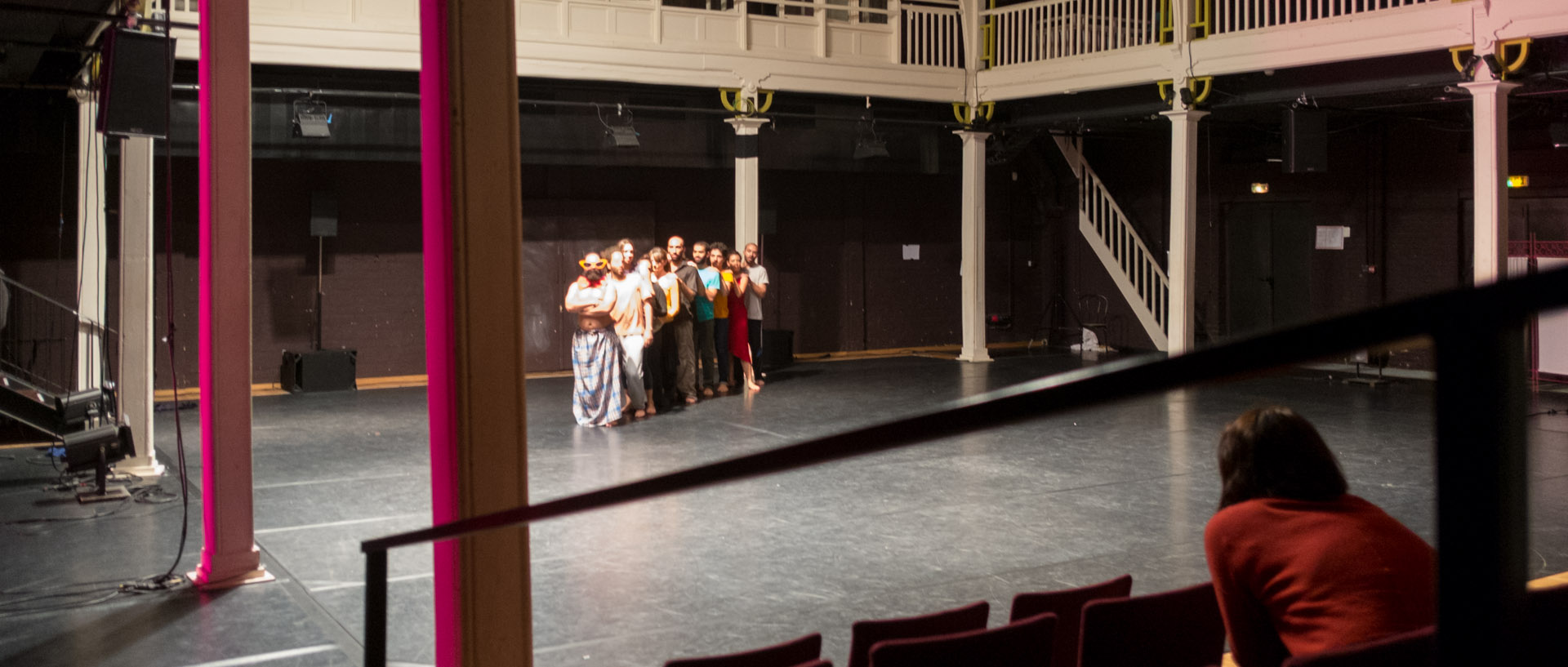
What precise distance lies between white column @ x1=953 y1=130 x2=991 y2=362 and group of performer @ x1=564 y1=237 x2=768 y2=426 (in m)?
3.68

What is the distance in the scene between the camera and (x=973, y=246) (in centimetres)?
1684

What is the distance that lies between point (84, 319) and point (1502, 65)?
40.5 ft

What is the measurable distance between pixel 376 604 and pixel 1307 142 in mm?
12758

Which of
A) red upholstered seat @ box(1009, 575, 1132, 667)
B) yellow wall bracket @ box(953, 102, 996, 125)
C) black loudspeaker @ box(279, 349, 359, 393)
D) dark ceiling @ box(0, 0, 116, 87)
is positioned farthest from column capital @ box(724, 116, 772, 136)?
red upholstered seat @ box(1009, 575, 1132, 667)

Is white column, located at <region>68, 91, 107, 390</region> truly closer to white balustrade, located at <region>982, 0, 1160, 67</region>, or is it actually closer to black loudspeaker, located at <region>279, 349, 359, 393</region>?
black loudspeaker, located at <region>279, 349, 359, 393</region>

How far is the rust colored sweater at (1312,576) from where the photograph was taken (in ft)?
6.89

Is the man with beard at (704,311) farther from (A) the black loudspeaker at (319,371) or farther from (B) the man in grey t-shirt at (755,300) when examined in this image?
(A) the black loudspeaker at (319,371)

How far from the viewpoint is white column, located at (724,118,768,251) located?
15.2m

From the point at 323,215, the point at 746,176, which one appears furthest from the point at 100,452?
the point at 746,176

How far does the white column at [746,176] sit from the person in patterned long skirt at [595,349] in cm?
445

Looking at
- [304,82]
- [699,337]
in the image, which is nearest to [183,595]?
[699,337]

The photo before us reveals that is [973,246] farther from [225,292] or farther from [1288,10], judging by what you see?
[225,292]

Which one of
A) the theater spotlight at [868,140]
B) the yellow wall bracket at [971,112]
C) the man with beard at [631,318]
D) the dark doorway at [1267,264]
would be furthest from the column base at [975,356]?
the man with beard at [631,318]

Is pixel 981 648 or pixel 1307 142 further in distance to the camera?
pixel 1307 142
